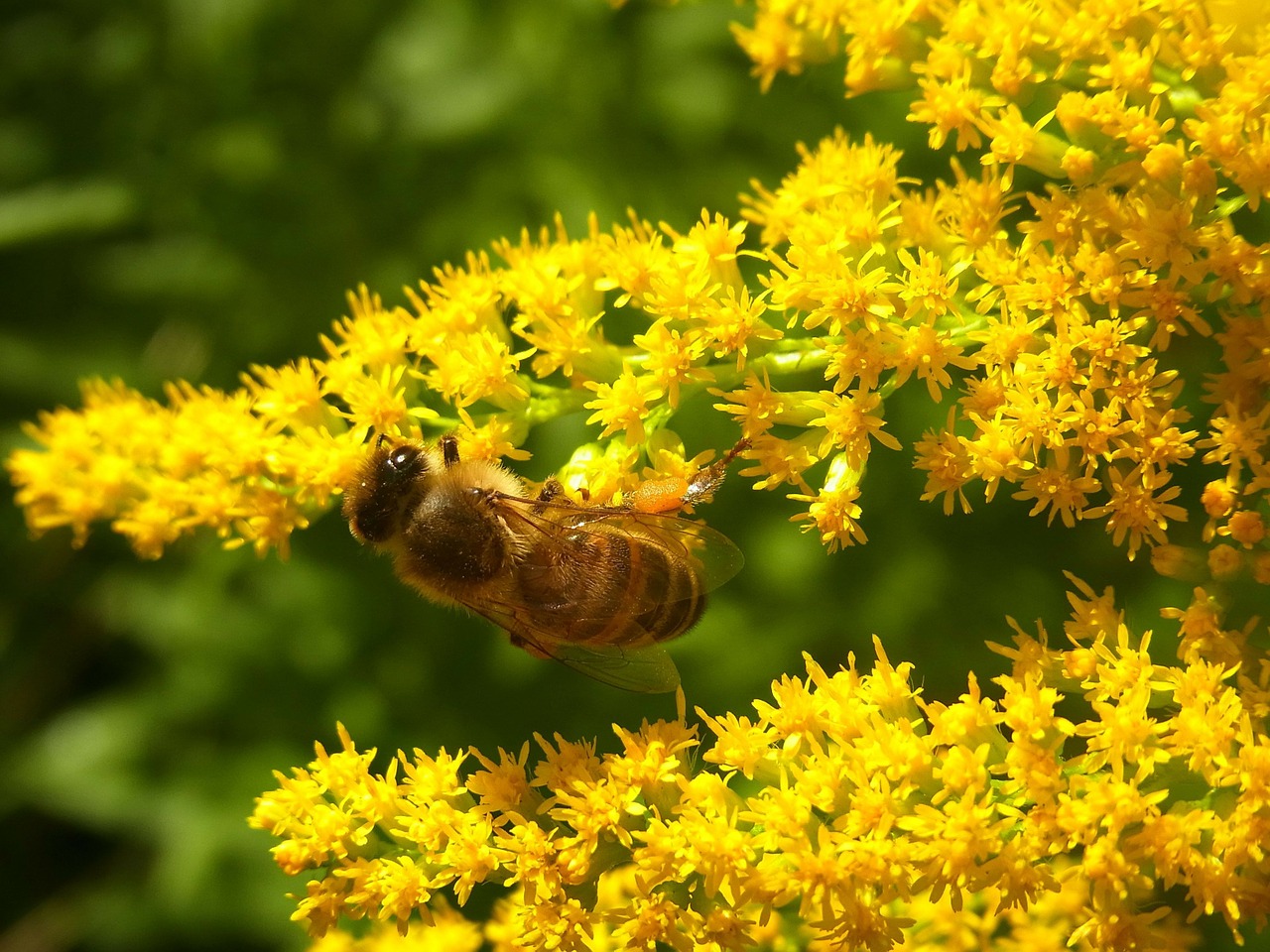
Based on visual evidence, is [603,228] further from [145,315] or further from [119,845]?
[119,845]

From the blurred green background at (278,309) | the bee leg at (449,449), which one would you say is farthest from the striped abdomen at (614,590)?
the blurred green background at (278,309)

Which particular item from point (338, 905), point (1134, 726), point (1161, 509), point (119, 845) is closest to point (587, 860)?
point (338, 905)

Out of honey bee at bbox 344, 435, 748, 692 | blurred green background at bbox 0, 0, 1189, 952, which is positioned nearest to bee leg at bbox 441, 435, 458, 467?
honey bee at bbox 344, 435, 748, 692

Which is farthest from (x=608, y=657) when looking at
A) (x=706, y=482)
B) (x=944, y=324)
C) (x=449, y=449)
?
(x=944, y=324)

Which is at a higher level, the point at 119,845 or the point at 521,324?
the point at 119,845

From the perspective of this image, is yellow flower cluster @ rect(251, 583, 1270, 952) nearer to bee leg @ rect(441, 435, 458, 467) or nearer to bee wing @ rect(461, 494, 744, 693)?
bee wing @ rect(461, 494, 744, 693)

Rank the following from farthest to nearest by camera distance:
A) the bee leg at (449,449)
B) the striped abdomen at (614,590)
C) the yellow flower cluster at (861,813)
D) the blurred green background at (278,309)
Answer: the blurred green background at (278,309)
the bee leg at (449,449)
the striped abdomen at (614,590)
the yellow flower cluster at (861,813)

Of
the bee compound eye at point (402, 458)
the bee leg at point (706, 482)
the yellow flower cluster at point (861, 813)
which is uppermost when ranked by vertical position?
the bee compound eye at point (402, 458)

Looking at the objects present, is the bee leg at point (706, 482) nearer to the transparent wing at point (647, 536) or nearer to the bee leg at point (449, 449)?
the transparent wing at point (647, 536)
